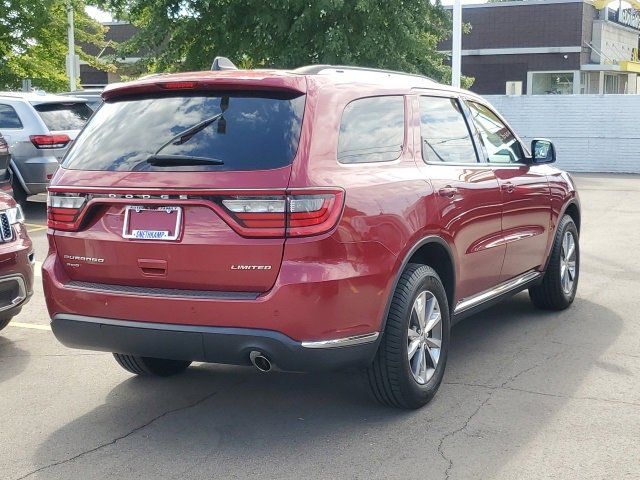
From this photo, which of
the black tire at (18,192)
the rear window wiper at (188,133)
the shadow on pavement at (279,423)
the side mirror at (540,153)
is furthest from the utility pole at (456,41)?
the rear window wiper at (188,133)

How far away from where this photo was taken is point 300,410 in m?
5.03

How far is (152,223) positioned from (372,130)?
1301 millimetres

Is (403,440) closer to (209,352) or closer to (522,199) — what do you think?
(209,352)

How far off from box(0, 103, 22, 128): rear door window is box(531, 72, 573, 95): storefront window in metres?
25.7

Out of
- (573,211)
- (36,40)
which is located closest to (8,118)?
(573,211)

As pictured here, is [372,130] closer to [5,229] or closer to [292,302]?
[292,302]

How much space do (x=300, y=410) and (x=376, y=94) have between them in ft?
5.93

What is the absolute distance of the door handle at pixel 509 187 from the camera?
612 centimetres

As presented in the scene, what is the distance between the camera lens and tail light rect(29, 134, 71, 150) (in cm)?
1334

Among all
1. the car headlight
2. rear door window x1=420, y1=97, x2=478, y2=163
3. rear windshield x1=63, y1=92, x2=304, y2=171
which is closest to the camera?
rear windshield x1=63, y1=92, x2=304, y2=171

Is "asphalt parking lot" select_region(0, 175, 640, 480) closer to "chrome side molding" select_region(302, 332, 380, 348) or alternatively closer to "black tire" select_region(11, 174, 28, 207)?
"chrome side molding" select_region(302, 332, 380, 348)

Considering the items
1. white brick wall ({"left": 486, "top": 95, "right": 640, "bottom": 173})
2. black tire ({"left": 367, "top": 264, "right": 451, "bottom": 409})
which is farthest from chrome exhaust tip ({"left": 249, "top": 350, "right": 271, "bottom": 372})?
white brick wall ({"left": 486, "top": 95, "right": 640, "bottom": 173})

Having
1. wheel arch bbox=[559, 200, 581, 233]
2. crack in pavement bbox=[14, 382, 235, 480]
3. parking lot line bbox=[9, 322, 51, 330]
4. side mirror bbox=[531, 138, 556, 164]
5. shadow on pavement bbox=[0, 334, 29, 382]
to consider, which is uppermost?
side mirror bbox=[531, 138, 556, 164]

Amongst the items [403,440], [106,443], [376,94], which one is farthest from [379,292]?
[106,443]
